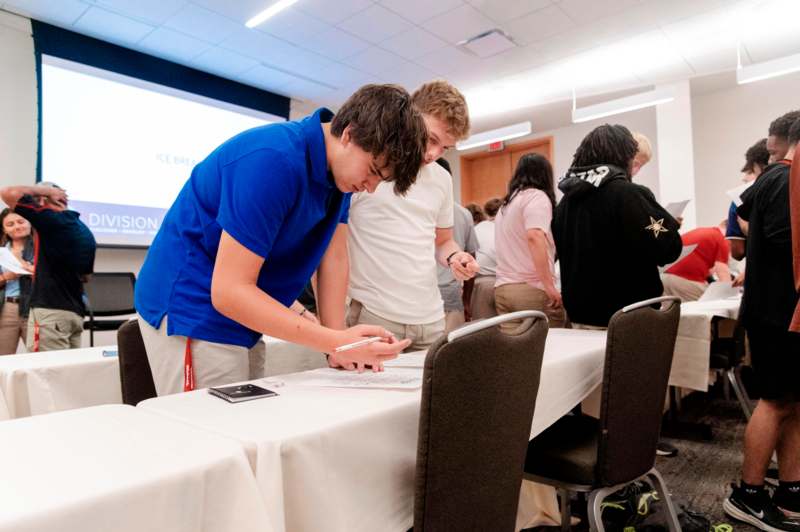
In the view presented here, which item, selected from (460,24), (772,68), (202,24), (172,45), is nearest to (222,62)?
(172,45)

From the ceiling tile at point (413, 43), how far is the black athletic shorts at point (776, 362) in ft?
11.4

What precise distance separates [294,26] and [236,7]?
0.49m

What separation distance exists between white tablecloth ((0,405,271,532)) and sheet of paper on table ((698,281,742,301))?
119 inches

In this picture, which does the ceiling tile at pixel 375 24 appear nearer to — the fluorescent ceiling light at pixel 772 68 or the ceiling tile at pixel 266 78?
the ceiling tile at pixel 266 78

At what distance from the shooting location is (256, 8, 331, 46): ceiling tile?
4020 millimetres

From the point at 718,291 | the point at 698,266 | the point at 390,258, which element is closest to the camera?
the point at 390,258

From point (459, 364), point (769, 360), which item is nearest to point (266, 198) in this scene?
point (459, 364)

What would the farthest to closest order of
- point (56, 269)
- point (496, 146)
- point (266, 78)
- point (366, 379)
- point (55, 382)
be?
point (496, 146) < point (266, 78) < point (56, 269) < point (55, 382) < point (366, 379)

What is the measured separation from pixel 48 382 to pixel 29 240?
7.24 feet

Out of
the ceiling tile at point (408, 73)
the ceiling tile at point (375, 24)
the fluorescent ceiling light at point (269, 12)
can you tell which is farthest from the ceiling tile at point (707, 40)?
the fluorescent ceiling light at point (269, 12)

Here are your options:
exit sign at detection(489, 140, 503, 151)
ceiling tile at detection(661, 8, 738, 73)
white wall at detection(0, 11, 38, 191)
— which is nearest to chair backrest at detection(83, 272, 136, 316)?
white wall at detection(0, 11, 38, 191)

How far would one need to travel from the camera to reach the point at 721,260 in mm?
3219

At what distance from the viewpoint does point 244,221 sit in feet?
2.75

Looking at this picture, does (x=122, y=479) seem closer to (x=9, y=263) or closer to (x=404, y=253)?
(x=404, y=253)
